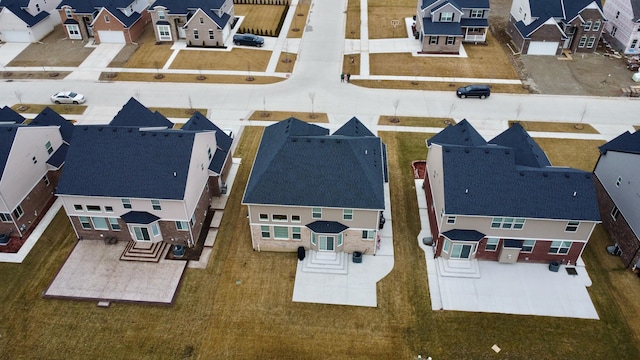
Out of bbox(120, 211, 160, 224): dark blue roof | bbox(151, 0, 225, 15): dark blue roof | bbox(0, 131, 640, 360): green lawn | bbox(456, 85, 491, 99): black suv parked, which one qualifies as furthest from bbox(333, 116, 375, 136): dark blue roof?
bbox(151, 0, 225, 15): dark blue roof

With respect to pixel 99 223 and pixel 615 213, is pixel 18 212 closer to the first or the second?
pixel 99 223

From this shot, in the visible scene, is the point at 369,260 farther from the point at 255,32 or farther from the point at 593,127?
the point at 255,32

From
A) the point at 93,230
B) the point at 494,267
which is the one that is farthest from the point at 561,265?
the point at 93,230

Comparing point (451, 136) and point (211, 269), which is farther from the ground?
point (451, 136)

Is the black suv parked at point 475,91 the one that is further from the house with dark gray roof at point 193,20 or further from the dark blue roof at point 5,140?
the dark blue roof at point 5,140

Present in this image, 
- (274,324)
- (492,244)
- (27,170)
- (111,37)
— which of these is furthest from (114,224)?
(111,37)
